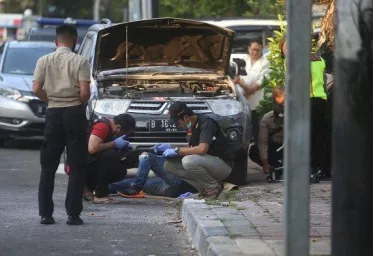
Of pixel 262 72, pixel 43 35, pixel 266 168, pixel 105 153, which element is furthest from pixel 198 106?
pixel 43 35

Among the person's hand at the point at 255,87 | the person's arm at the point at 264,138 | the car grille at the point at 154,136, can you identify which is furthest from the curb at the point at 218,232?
the person's hand at the point at 255,87

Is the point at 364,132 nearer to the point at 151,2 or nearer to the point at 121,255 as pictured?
the point at 121,255

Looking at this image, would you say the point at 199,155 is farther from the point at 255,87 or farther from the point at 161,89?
the point at 255,87

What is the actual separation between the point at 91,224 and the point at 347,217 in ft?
15.0

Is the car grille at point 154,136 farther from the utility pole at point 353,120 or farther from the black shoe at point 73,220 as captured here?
the utility pole at point 353,120

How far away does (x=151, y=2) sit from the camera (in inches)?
914

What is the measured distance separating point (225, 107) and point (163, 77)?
107cm

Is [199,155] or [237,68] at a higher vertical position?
[237,68]

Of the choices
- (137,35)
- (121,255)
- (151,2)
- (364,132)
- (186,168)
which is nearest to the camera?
(364,132)

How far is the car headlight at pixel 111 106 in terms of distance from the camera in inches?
527

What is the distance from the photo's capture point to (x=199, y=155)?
491 inches

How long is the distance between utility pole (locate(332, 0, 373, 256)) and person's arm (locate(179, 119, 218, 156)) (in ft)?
19.4

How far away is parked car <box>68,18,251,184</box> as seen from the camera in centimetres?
1355

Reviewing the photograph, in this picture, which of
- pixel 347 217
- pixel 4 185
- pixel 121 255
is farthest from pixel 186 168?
pixel 347 217
